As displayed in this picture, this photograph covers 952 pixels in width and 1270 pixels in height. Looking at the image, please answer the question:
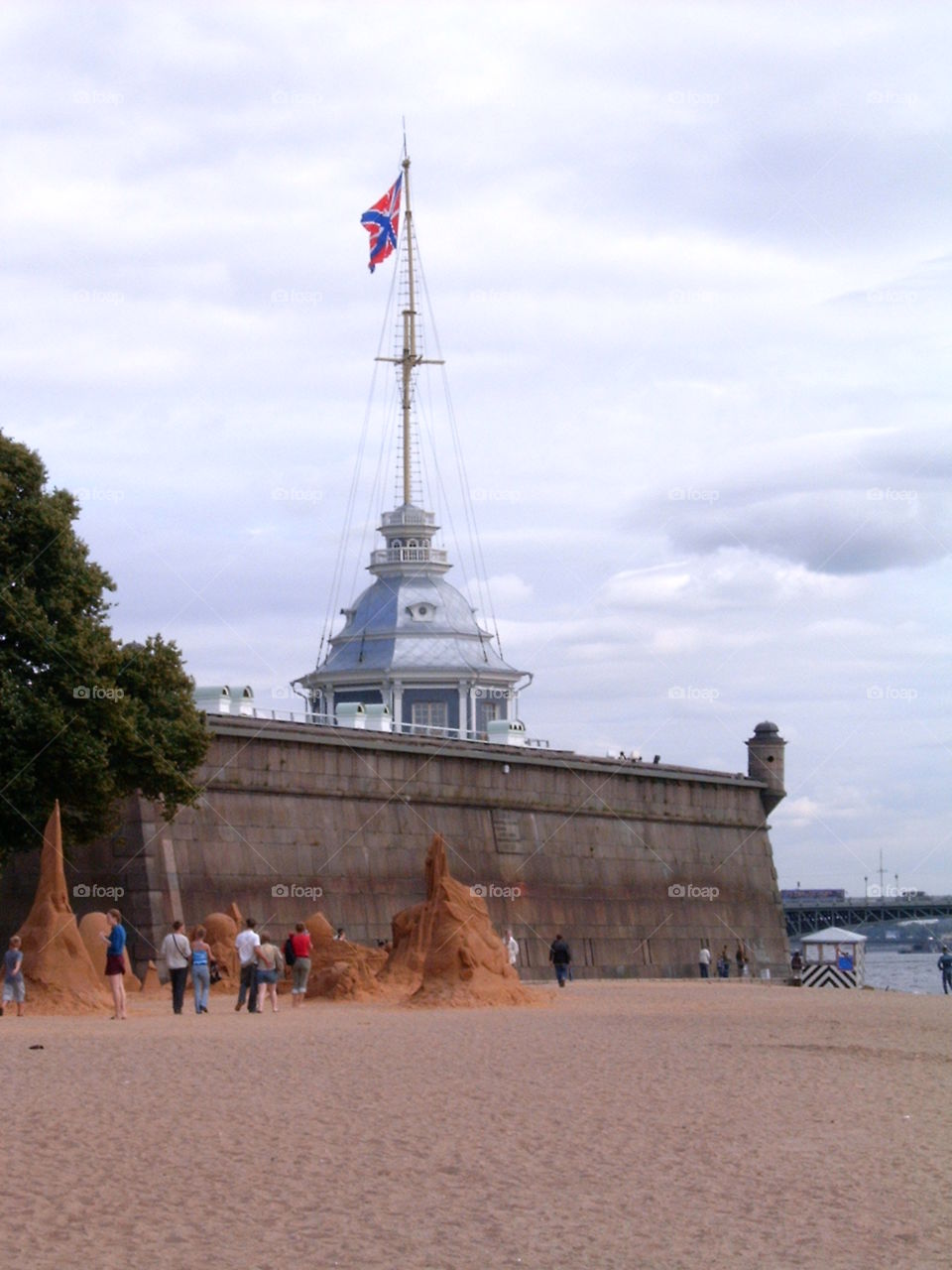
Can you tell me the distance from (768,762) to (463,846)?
24180mm

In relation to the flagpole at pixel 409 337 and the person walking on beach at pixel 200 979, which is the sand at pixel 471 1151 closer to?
the person walking on beach at pixel 200 979

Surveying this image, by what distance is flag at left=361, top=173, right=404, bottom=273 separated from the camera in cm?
6378

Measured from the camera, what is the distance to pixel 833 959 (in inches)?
2552

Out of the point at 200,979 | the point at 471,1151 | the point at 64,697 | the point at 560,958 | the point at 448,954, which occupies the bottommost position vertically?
the point at 471,1151

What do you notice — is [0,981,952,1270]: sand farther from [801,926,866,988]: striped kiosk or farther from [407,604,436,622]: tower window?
[407,604,436,622]: tower window

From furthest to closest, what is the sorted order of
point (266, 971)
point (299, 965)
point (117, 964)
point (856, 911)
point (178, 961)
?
point (856, 911), point (299, 965), point (266, 971), point (178, 961), point (117, 964)

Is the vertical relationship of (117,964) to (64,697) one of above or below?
below

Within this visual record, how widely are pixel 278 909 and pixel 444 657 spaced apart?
3478 centimetres

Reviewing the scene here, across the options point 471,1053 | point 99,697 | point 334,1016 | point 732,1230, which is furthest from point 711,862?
point 732,1230

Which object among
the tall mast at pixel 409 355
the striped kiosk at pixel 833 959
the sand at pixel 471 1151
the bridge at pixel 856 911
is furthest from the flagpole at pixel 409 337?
the bridge at pixel 856 911

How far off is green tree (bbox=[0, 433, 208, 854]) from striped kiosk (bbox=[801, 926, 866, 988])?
80.9ft

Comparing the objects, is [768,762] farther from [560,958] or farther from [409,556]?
[560,958]

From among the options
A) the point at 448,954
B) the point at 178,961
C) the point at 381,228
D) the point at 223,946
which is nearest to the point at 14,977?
the point at 178,961

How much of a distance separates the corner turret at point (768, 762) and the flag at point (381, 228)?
82.7 feet
